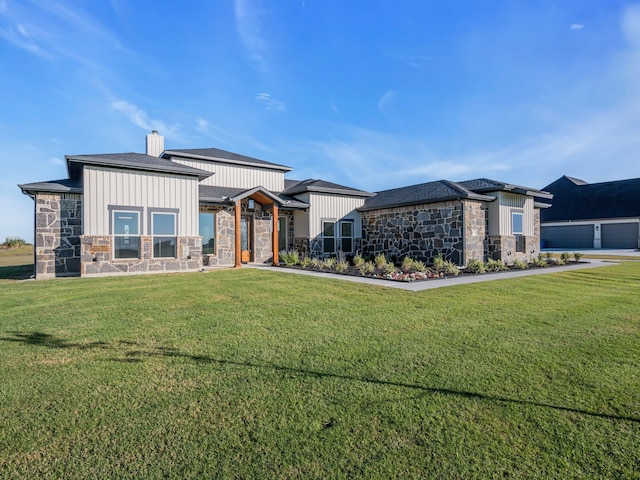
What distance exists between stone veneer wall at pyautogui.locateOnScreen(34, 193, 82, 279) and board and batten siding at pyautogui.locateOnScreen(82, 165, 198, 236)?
39.1 inches

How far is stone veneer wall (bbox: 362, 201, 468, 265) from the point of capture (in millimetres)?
13625

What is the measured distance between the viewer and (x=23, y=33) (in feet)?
30.7

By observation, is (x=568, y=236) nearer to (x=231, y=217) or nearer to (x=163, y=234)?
(x=231, y=217)

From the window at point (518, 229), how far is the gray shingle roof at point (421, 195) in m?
2.02

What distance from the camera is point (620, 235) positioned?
93.0ft

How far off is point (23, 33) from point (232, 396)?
12613mm

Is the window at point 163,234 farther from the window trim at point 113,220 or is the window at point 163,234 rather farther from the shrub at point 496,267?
the shrub at point 496,267

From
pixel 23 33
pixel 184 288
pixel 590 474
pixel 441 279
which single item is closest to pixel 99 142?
pixel 23 33

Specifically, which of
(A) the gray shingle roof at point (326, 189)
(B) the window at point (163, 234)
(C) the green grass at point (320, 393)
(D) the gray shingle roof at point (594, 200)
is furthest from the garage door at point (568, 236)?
(B) the window at point (163, 234)

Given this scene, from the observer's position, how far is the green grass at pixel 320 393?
2047 mm

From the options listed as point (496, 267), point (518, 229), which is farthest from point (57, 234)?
point (518, 229)

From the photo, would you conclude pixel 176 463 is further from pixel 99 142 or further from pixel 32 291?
pixel 99 142

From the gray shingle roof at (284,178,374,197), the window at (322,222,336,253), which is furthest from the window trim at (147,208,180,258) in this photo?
the window at (322,222,336,253)

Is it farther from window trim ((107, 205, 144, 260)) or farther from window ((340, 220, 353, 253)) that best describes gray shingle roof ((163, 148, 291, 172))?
window trim ((107, 205, 144, 260))
